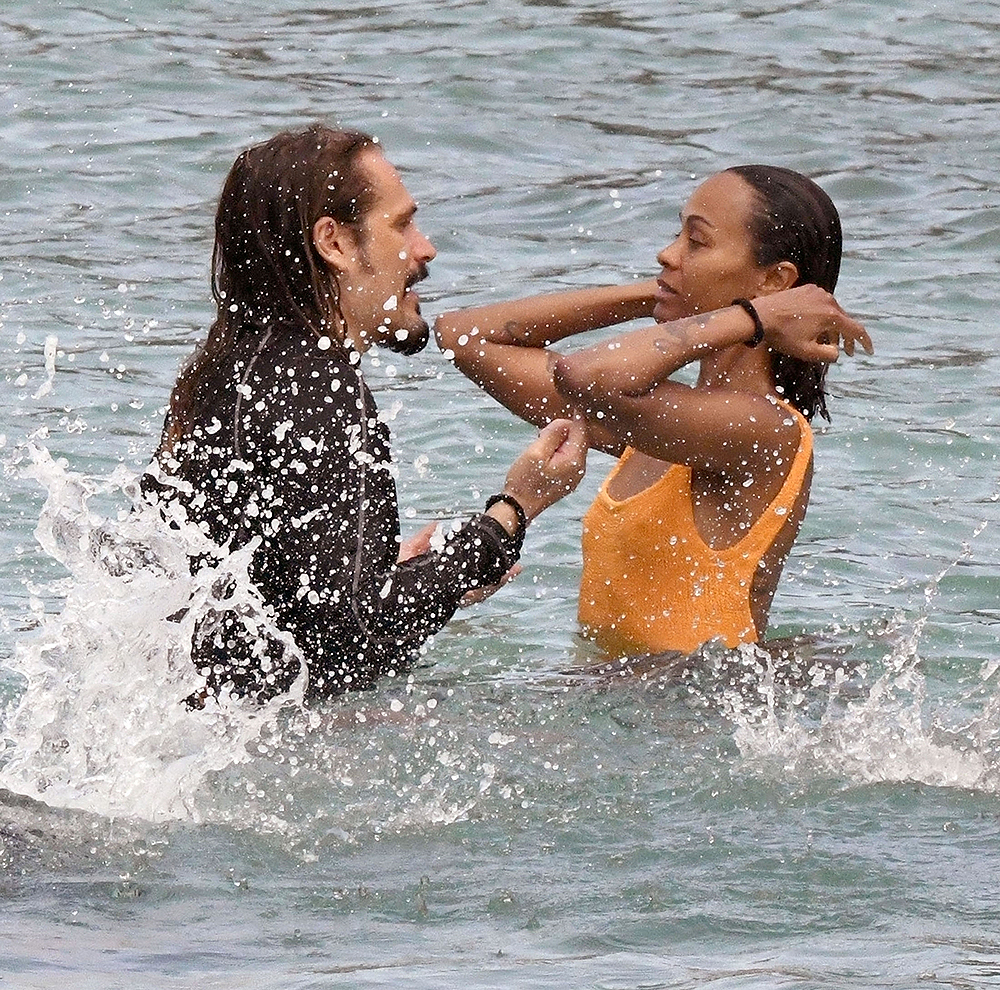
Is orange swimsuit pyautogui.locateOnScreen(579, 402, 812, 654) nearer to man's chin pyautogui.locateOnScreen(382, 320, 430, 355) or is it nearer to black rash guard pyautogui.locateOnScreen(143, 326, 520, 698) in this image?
black rash guard pyautogui.locateOnScreen(143, 326, 520, 698)

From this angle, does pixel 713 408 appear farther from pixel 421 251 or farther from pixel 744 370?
pixel 421 251

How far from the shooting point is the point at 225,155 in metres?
11.7

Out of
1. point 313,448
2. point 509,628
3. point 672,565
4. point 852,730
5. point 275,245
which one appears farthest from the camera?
point 509,628

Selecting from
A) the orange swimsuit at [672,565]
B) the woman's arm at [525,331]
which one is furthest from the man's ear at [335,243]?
the orange swimsuit at [672,565]

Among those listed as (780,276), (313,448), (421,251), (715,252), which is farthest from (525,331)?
(313,448)

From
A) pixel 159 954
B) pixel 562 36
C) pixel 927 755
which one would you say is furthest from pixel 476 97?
pixel 159 954

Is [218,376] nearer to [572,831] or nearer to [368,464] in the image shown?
[368,464]

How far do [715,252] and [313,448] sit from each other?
1.34 meters

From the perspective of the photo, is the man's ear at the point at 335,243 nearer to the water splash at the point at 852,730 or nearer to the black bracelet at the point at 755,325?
the black bracelet at the point at 755,325

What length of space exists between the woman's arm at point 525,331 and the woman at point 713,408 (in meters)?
0.03

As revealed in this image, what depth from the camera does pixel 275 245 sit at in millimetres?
4746

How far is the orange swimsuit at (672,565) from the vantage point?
5.38 meters

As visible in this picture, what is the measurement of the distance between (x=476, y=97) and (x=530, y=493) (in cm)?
799

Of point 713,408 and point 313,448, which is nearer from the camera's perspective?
point 313,448
